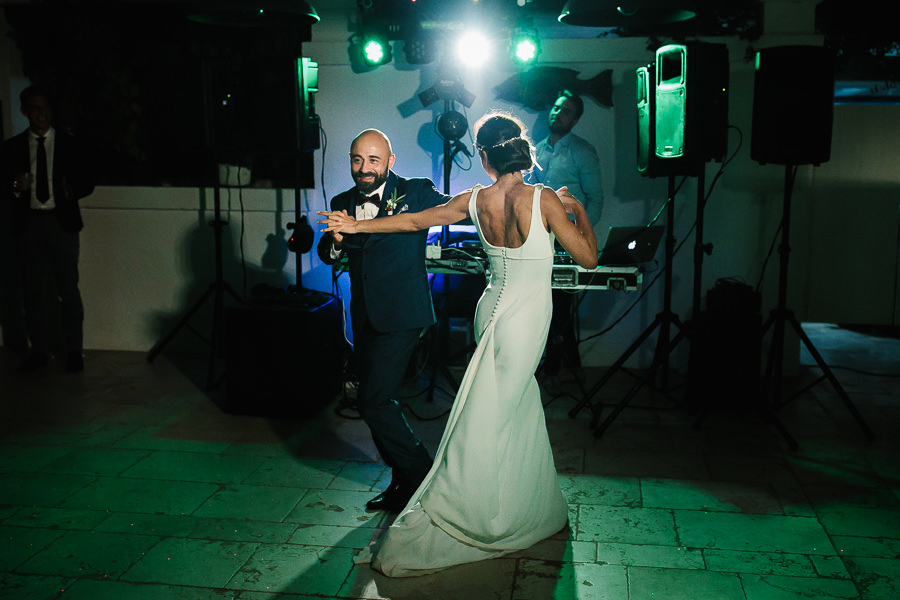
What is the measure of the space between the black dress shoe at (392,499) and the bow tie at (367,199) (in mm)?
1280

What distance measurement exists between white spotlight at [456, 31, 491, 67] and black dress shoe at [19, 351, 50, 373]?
→ 153 inches

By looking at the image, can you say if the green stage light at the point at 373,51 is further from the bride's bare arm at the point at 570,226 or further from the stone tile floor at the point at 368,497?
the bride's bare arm at the point at 570,226

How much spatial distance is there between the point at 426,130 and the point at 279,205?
131cm

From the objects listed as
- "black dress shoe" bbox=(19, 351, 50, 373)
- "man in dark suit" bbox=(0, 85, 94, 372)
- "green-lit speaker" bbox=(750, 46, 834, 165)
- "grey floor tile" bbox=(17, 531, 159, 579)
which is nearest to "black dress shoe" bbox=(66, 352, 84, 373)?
"man in dark suit" bbox=(0, 85, 94, 372)

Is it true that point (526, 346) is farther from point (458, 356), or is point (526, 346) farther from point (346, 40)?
point (346, 40)

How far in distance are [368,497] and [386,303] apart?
3.25ft

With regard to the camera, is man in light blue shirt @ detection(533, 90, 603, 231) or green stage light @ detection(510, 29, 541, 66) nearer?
green stage light @ detection(510, 29, 541, 66)

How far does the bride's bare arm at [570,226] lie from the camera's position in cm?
309

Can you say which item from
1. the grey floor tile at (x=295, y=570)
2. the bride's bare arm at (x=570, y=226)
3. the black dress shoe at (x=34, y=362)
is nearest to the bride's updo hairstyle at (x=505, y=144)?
the bride's bare arm at (x=570, y=226)

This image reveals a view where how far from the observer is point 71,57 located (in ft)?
21.4

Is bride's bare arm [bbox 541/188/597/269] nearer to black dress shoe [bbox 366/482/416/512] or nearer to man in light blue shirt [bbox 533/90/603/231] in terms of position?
black dress shoe [bbox 366/482/416/512]

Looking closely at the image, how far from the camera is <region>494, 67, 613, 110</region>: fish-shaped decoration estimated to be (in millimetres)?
6090

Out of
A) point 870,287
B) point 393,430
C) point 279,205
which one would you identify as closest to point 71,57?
point 279,205

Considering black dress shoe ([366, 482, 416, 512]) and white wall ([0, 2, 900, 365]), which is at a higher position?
white wall ([0, 2, 900, 365])
